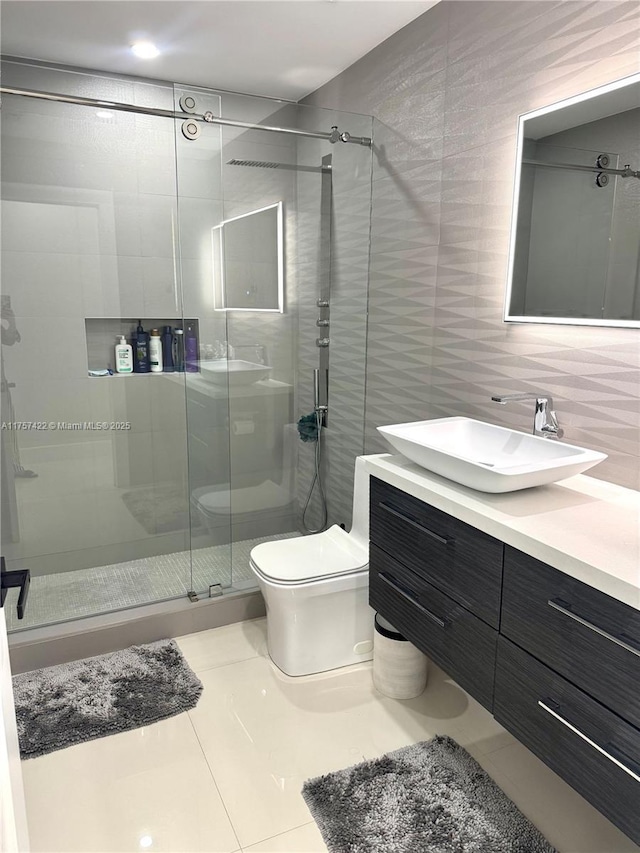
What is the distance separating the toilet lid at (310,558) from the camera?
90.0 inches

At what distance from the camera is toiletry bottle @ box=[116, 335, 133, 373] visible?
306 centimetres

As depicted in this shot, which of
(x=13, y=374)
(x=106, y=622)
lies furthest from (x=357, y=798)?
(x=13, y=374)

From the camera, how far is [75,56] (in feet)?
9.07

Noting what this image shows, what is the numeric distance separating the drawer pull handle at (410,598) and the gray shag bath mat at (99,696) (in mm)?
854

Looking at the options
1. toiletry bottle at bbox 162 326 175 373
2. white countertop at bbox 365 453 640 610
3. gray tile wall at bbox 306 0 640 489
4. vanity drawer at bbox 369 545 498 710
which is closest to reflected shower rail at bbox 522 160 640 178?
gray tile wall at bbox 306 0 640 489

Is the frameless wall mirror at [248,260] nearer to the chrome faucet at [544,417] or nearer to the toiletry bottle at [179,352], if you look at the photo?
the toiletry bottle at [179,352]

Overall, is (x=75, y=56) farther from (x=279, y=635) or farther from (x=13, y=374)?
Result: (x=279, y=635)

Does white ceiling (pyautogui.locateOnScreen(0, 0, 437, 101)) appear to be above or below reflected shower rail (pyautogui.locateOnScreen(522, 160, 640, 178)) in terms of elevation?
above

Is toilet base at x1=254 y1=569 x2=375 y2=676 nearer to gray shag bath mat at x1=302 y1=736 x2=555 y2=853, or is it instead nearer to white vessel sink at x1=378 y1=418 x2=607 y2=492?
gray shag bath mat at x1=302 y1=736 x2=555 y2=853

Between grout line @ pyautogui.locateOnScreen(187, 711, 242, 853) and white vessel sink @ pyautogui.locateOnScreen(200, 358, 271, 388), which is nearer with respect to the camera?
grout line @ pyautogui.locateOnScreen(187, 711, 242, 853)

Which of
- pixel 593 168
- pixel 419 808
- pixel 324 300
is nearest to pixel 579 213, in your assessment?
pixel 593 168

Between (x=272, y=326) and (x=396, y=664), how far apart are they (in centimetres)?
159

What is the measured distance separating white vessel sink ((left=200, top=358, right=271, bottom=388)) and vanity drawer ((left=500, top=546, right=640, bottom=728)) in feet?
5.55

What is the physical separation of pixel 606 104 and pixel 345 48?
1.41m
